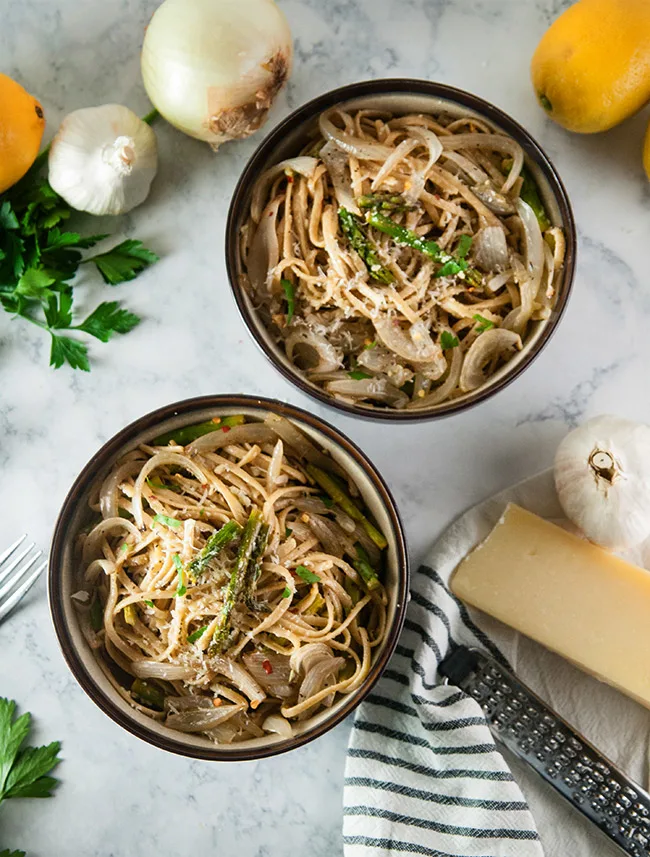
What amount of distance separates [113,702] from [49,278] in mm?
1094

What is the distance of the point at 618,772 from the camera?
215cm

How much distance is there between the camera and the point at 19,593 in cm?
236

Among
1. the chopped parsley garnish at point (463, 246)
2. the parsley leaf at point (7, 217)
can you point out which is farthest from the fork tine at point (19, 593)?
the chopped parsley garnish at point (463, 246)

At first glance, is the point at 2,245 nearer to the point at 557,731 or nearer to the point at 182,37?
the point at 182,37

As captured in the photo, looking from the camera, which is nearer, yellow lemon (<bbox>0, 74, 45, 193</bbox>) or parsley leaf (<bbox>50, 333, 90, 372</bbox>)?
yellow lemon (<bbox>0, 74, 45, 193</bbox>)

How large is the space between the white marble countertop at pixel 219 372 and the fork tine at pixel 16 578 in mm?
61

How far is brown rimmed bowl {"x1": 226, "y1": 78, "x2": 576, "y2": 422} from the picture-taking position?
206cm

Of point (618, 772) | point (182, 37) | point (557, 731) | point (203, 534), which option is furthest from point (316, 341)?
point (618, 772)

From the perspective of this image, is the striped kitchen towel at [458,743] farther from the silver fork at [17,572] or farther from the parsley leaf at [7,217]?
the parsley leaf at [7,217]

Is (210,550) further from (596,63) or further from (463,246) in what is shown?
(596,63)

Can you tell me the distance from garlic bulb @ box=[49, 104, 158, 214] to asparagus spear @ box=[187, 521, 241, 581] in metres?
0.96

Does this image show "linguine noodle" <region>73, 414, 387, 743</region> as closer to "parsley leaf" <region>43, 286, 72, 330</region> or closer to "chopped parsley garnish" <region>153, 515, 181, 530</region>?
"chopped parsley garnish" <region>153, 515, 181, 530</region>

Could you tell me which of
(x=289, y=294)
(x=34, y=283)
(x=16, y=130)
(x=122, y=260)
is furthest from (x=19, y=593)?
(x=16, y=130)

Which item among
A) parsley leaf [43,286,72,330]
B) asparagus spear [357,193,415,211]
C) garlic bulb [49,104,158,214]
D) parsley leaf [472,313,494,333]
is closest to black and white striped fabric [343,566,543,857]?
parsley leaf [472,313,494,333]
